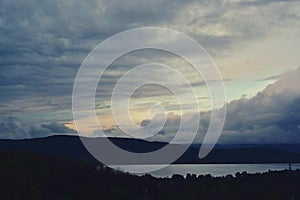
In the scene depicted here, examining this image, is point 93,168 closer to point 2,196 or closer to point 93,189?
point 93,189

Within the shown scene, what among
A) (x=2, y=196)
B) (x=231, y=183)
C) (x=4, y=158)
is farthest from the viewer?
(x=231, y=183)

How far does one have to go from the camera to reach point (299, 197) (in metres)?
114

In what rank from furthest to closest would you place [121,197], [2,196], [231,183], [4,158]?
1. [231,183]
2. [4,158]
3. [121,197]
4. [2,196]

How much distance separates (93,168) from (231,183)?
35709mm

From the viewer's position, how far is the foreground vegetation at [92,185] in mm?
107938

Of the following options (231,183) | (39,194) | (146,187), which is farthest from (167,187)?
(39,194)

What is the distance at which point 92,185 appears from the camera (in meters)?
118

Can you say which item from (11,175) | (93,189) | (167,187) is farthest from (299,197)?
(11,175)

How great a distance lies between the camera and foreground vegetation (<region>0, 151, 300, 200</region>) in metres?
108

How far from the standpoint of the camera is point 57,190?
114m

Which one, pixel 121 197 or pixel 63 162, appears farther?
pixel 63 162

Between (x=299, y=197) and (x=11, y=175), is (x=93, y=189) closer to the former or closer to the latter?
(x=11, y=175)

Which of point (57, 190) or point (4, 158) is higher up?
point (4, 158)

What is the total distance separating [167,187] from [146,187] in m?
5.39
